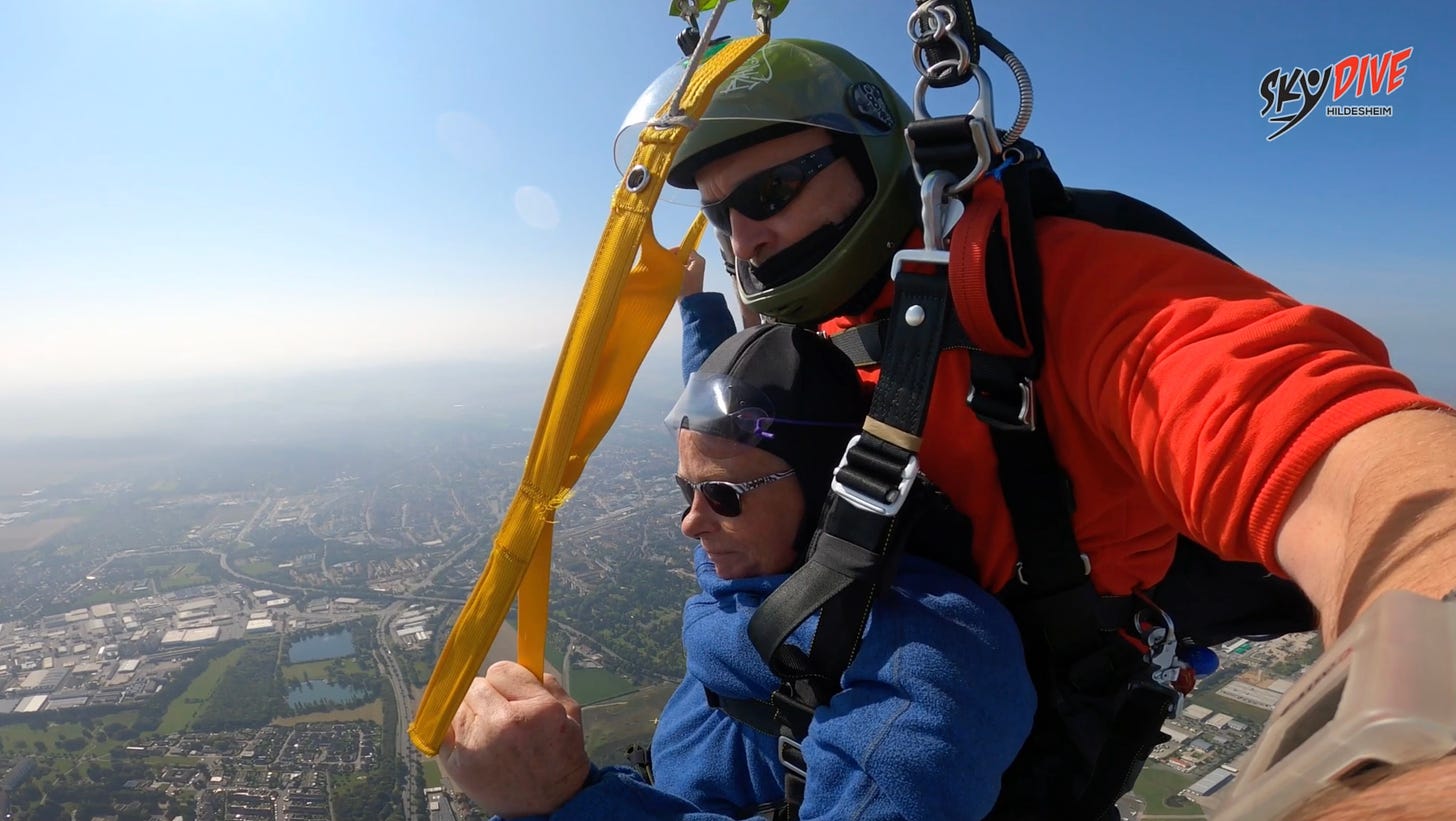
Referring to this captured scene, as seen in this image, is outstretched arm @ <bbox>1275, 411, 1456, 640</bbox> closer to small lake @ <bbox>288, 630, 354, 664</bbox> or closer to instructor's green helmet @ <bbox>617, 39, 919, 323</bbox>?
instructor's green helmet @ <bbox>617, 39, 919, 323</bbox>

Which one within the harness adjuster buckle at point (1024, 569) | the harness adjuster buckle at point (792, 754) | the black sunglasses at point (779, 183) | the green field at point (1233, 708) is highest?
the black sunglasses at point (779, 183)

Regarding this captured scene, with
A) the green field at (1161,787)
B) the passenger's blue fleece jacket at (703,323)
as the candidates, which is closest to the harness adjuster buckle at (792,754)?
the passenger's blue fleece jacket at (703,323)

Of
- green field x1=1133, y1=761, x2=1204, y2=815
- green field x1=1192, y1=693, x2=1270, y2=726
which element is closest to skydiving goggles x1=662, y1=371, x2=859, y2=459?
green field x1=1133, y1=761, x2=1204, y2=815

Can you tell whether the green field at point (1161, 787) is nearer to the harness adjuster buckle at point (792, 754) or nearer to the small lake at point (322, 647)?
the harness adjuster buckle at point (792, 754)

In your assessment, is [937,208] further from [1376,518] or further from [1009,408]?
[1376,518]

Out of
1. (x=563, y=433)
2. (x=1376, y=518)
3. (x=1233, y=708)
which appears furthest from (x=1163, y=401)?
(x=1233, y=708)

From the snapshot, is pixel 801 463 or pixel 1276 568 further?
pixel 801 463

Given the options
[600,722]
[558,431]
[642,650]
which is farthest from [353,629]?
[558,431]

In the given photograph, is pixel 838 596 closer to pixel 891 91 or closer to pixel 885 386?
pixel 885 386
